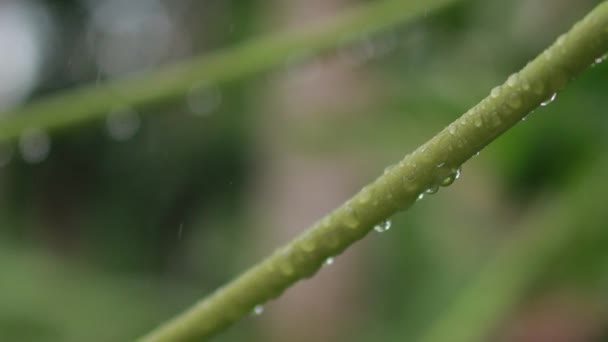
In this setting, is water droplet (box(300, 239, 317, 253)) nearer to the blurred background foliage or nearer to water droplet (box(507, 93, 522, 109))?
water droplet (box(507, 93, 522, 109))

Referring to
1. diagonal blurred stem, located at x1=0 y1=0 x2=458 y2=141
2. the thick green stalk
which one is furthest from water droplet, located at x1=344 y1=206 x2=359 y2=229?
diagonal blurred stem, located at x1=0 y1=0 x2=458 y2=141

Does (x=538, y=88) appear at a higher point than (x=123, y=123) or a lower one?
lower

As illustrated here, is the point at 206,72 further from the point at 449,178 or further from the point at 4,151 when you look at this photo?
the point at 449,178

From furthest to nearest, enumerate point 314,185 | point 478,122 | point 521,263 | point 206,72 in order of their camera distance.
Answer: point 314,185 → point 521,263 → point 206,72 → point 478,122

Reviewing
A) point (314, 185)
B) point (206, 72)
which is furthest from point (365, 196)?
point (314, 185)

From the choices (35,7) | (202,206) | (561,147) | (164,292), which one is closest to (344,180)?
(164,292)

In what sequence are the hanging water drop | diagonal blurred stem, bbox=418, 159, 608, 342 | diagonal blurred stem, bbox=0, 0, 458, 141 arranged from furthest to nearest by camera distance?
1. diagonal blurred stem, bbox=418, 159, 608, 342
2. diagonal blurred stem, bbox=0, 0, 458, 141
3. the hanging water drop
